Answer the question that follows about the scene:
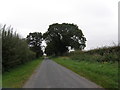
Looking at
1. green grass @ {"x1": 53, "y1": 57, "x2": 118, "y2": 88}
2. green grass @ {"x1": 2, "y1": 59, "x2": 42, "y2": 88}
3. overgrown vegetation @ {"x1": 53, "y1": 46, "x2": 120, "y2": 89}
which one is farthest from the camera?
overgrown vegetation @ {"x1": 53, "y1": 46, "x2": 120, "y2": 89}

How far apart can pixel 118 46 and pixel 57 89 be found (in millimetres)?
17838

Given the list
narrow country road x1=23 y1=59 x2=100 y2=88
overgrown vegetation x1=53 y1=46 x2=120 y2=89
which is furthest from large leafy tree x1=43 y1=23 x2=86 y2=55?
narrow country road x1=23 y1=59 x2=100 y2=88

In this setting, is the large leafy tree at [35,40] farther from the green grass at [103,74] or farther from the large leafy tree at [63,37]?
the green grass at [103,74]

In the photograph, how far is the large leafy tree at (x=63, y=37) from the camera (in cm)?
8412

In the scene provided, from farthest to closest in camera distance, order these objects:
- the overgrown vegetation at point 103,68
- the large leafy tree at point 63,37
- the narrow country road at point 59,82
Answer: the large leafy tree at point 63,37 → the overgrown vegetation at point 103,68 → the narrow country road at point 59,82

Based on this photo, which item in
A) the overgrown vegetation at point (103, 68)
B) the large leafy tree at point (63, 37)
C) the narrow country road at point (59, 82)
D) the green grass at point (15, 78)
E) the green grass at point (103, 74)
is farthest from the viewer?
the large leafy tree at point (63, 37)

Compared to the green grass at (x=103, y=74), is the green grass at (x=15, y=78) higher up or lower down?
lower down

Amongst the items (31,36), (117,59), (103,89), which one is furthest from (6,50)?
(31,36)

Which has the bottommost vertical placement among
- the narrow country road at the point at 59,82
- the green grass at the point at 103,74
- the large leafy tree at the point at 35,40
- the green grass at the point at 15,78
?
the green grass at the point at 15,78

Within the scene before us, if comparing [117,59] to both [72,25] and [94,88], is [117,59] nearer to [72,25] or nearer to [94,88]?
[94,88]

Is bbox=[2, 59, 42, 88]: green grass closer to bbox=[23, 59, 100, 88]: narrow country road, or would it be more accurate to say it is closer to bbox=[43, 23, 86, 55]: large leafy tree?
bbox=[23, 59, 100, 88]: narrow country road

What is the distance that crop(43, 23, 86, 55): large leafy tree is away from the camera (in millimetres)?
84125

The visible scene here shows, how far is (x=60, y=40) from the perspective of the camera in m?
85.5

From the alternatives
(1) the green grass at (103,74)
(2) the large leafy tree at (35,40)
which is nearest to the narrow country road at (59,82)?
(1) the green grass at (103,74)
